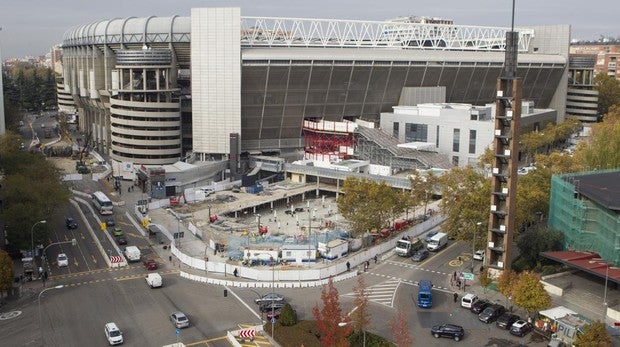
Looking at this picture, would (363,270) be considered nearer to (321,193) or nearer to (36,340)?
(36,340)

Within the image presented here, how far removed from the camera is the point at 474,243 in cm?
6344

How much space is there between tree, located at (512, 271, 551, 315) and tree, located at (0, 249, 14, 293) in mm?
41964

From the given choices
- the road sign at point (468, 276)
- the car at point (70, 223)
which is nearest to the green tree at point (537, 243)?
the road sign at point (468, 276)

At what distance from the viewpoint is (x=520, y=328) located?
158ft

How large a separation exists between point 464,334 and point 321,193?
60206mm

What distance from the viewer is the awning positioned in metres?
48.8

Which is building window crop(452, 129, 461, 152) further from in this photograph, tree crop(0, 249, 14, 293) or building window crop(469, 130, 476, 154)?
tree crop(0, 249, 14, 293)

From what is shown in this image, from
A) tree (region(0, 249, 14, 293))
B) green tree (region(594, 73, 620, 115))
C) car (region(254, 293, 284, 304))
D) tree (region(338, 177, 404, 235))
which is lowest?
car (region(254, 293, 284, 304))

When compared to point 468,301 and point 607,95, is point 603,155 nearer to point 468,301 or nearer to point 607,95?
point 468,301

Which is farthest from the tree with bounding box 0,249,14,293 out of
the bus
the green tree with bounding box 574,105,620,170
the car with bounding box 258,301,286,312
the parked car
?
the green tree with bounding box 574,105,620,170

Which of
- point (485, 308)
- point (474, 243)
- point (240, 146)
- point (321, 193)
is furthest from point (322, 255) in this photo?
point (240, 146)

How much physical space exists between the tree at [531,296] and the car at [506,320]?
1.32 meters

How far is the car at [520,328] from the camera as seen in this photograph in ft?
158

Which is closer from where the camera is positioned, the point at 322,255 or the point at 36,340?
the point at 36,340
